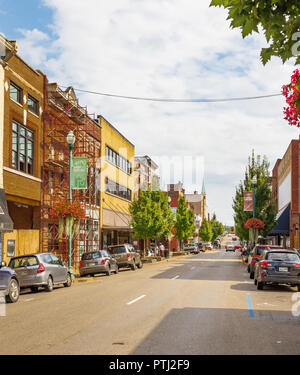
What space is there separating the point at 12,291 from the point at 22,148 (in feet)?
43.5

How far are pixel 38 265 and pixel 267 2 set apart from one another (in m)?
15.2

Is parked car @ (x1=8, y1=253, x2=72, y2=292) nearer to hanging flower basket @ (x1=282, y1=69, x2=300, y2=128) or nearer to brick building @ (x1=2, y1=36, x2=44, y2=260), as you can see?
brick building @ (x1=2, y1=36, x2=44, y2=260)

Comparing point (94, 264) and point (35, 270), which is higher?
point (35, 270)

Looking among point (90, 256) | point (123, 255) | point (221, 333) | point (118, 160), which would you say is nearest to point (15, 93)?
point (90, 256)

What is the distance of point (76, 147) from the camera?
3447 cm

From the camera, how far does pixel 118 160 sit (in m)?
49.7

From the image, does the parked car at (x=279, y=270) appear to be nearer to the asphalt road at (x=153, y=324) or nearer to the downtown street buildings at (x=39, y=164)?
the asphalt road at (x=153, y=324)

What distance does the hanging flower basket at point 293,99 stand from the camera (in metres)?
7.12

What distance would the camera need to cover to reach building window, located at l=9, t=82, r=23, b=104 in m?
26.0

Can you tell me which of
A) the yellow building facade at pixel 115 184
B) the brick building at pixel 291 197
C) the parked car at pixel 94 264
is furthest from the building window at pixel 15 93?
the brick building at pixel 291 197

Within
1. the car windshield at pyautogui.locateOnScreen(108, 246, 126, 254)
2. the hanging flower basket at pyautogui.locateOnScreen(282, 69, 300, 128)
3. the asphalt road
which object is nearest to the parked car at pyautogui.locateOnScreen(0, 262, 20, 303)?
the asphalt road

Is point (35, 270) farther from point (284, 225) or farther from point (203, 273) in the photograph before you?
point (284, 225)

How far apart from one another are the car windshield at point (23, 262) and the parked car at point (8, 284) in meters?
3.02
